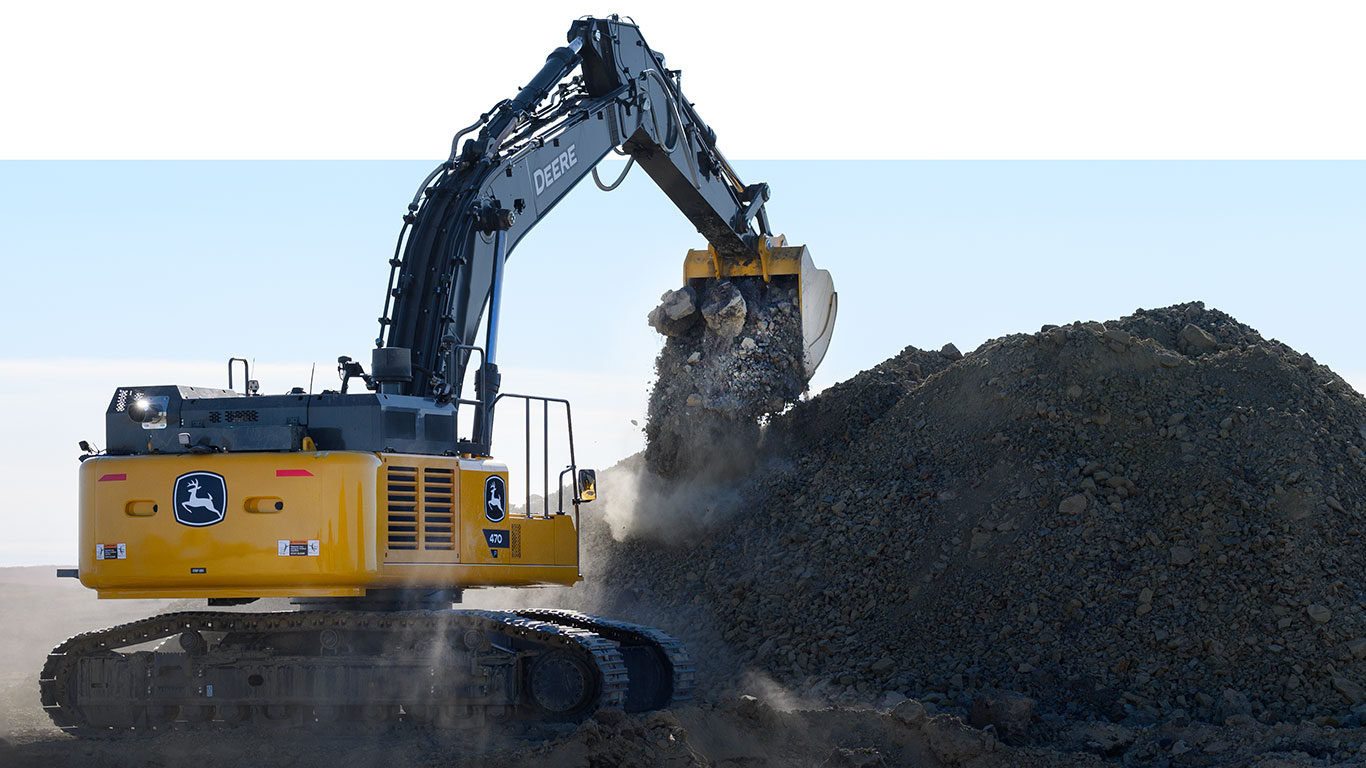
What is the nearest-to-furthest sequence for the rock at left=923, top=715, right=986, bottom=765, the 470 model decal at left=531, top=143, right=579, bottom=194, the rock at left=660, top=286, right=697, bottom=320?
the rock at left=923, top=715, right=986, bottom=765, the 470 model decal at left=531, top=143, right=579, bottom=194, the rock at left=660, top=286, right=697, bottom=320

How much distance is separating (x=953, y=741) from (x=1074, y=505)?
4347 mm

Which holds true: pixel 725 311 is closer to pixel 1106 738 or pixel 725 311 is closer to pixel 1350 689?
pixel 1106 738

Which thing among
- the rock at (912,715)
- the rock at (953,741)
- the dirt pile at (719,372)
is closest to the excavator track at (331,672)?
the rock at (912,715)

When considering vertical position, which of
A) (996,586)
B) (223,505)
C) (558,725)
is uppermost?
(223,505)

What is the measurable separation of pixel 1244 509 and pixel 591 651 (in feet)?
22.3

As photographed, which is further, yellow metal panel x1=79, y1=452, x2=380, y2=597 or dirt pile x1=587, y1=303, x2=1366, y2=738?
dirt pile x1=587, y1=303, x2=1366, y2=738

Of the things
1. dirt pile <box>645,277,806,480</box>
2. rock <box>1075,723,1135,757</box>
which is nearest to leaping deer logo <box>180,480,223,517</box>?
rock <box>1075,723,1135,757</box>

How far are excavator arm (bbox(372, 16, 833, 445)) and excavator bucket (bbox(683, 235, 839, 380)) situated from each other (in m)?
1.06

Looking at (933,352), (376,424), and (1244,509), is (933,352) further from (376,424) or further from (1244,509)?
(376,424)

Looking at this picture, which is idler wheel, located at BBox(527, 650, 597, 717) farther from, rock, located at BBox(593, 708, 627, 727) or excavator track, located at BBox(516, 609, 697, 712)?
rock, located at BBox(593, 708, 627, 727)

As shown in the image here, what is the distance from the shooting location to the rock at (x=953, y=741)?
30.4 feet

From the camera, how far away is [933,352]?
18.0 meters

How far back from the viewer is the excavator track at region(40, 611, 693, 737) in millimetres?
9445

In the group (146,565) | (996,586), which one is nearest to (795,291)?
(996,586)
